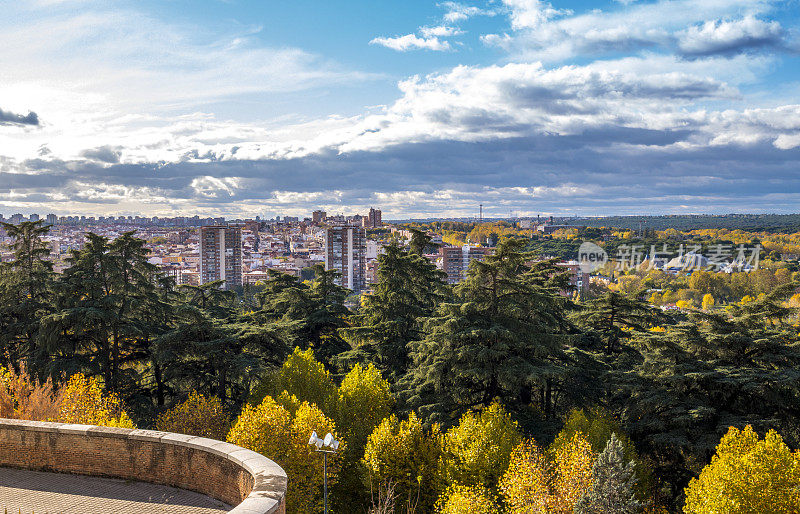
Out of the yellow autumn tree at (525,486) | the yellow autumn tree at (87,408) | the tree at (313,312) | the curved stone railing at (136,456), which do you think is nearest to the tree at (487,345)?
the yellow autumn tree at (525,486)

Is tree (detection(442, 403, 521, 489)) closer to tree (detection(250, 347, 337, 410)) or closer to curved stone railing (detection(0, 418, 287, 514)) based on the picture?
tree (detection(250, 347, 337, 410))

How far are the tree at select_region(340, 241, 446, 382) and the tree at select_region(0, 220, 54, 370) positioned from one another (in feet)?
42.3

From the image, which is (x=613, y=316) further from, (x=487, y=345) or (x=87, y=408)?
(x=87, y=408)

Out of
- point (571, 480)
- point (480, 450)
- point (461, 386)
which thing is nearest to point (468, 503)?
point (480, 450)

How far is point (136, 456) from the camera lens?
8.71 metres

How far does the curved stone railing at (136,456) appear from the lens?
798 centimetres

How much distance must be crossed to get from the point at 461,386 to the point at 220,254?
355 feet

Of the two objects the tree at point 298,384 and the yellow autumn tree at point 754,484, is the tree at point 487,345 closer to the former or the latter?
the tree at point 298,384

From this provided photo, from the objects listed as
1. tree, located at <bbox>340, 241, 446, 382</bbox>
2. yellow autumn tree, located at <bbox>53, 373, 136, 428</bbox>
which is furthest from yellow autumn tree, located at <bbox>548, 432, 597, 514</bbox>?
yellow autumn tree, located at <bbox>53, 373, 136, 428</bbox>

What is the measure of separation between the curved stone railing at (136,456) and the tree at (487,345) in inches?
441

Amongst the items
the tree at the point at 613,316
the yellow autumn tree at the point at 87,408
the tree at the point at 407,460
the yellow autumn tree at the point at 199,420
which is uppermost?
the tree at the point at 613,316

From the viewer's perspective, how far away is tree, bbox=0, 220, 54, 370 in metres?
23.3

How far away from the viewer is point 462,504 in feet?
47.2

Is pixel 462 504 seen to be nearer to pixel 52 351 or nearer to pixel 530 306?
pixel 530 306
